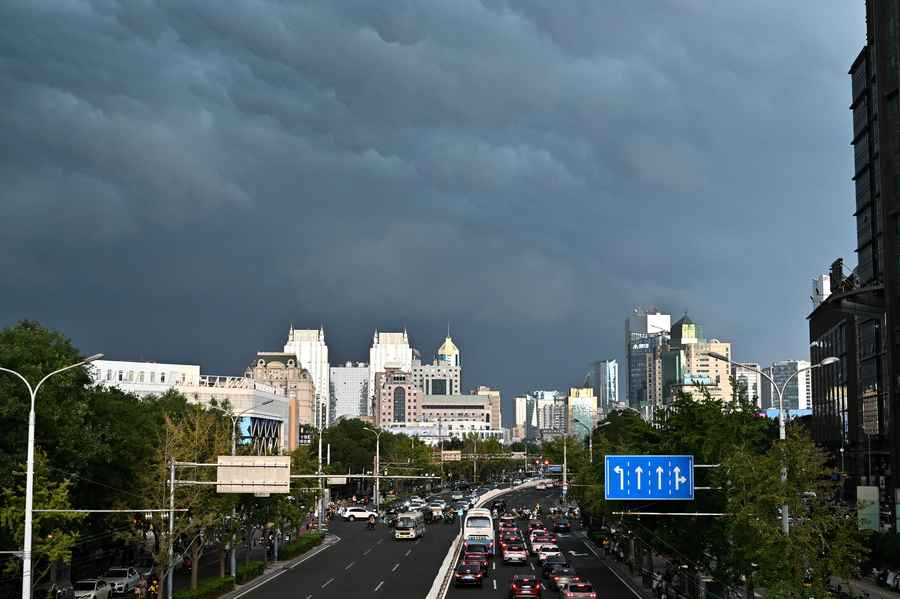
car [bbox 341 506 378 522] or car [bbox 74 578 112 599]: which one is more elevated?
car [bbox 74 578 112 599]

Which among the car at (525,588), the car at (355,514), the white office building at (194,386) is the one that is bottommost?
the car at (355,514)

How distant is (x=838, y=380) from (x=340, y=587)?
6493 cm

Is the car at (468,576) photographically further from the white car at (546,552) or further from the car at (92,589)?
the car at (92,589)

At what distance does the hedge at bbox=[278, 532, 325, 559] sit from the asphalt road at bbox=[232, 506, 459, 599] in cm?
148

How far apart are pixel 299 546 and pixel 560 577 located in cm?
3175

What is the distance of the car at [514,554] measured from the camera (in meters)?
71.7

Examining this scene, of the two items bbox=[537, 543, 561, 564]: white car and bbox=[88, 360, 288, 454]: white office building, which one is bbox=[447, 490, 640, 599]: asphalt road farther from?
bbox=[88, 360, 288, 454]: white office building

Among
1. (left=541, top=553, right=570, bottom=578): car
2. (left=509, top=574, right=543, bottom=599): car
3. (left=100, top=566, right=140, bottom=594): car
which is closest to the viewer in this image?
(left=509, top=574, right=543, bottom=599): car

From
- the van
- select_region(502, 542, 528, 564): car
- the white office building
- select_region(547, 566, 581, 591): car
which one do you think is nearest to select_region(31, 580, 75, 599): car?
select_region(547, 566, 581, 591): car

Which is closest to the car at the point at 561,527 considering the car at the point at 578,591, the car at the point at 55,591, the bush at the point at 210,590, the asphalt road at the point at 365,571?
the asphalt road at the point at 365,571

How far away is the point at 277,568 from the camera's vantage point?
70.4m

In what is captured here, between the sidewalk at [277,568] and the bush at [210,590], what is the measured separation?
38cm

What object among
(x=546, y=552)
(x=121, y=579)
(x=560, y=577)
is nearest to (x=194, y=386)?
(x=546, y=552)

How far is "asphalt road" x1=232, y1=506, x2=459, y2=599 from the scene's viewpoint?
55925mm
